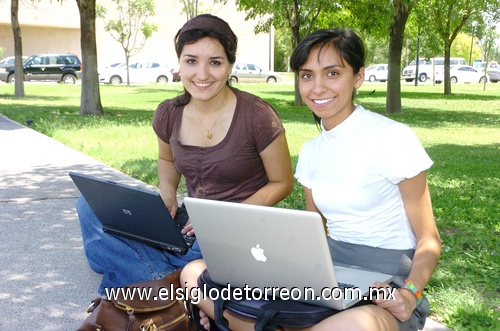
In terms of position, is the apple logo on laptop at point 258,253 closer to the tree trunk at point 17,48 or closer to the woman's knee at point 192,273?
the woman's knee at point 192,273

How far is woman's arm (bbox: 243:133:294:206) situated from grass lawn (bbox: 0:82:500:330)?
0.65m

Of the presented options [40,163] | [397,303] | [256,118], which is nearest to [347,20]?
[40,163]

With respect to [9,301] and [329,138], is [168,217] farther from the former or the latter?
[9,301]

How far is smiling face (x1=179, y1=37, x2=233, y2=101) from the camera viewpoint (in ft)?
11.5

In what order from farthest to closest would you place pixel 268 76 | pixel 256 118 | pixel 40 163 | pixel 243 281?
pixel 268 76 < pixel 40 163 < pixel 256 118 < pixel 243 281

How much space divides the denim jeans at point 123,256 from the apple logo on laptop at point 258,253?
3.79 ft

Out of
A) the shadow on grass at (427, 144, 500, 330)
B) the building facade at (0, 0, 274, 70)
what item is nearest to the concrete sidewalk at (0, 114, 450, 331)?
the shadow on grass at (427, 144, 500, 330)

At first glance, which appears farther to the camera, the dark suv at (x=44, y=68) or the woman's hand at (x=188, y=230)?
the dark suv at (x=44, y=68)

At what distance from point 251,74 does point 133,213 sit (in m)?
38.7

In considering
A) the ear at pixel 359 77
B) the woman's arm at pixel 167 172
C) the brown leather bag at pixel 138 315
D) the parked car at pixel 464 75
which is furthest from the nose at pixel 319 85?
the parked car at pixel 464 75

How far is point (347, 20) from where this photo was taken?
70.9 ft

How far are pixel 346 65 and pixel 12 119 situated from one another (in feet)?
45.5

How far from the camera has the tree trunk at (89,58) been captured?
615 inches

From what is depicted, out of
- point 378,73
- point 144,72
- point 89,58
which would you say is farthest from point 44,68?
point 378,73
